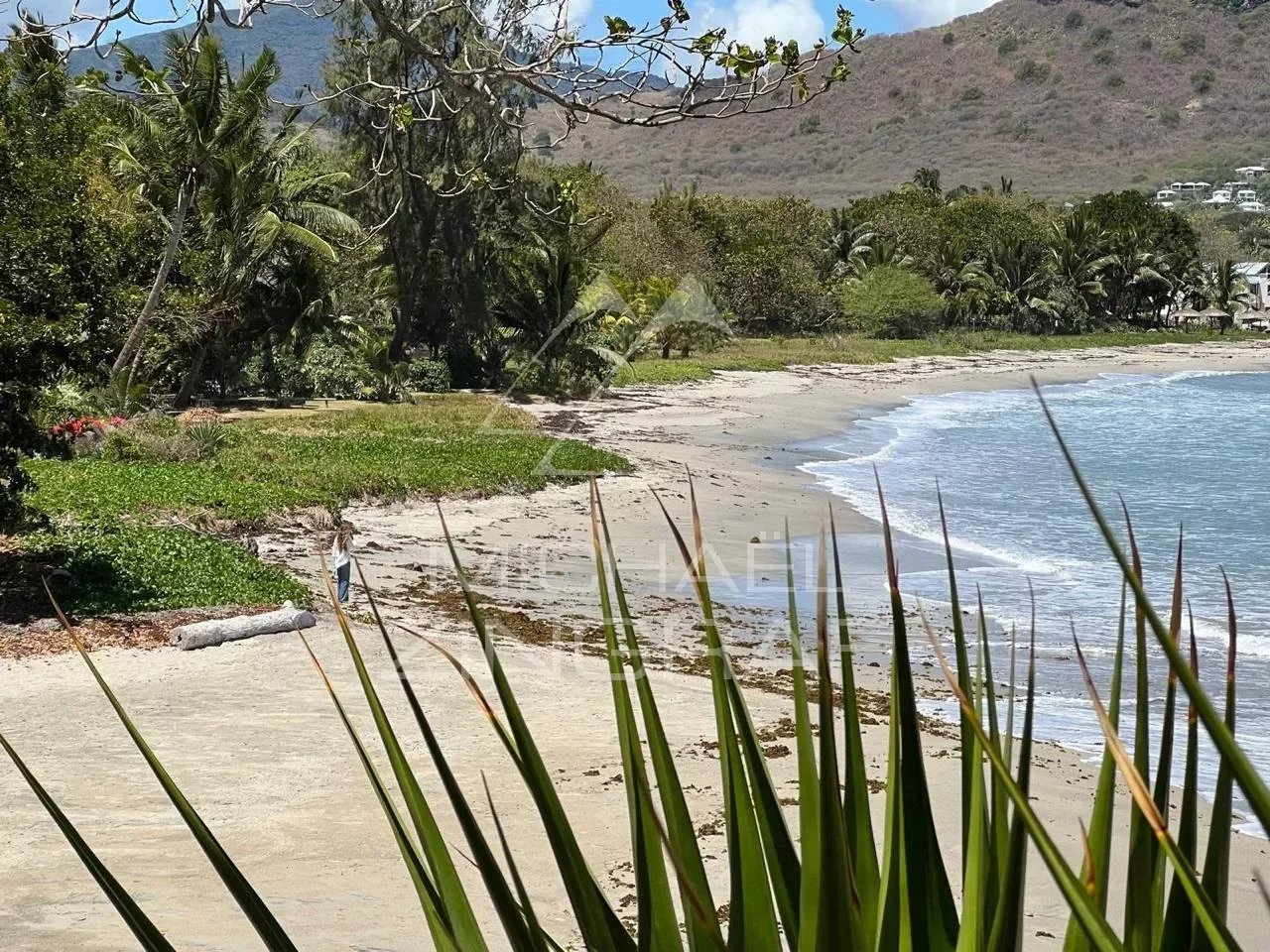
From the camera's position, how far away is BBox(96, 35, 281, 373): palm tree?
22.9m

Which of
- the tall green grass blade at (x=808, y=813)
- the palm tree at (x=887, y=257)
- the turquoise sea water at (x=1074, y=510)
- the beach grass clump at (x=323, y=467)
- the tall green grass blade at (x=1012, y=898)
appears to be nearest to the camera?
the tall green grass blade at (x=1012, y=898)

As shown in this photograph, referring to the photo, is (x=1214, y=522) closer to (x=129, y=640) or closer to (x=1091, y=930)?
(x=129, y=640)

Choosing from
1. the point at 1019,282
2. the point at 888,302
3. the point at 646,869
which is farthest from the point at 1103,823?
the point at 1019,282

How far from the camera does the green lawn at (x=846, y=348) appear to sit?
40000mm

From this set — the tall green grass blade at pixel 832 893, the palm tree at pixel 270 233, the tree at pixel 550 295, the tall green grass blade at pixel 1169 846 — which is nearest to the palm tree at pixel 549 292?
the tree at pixel 550 295

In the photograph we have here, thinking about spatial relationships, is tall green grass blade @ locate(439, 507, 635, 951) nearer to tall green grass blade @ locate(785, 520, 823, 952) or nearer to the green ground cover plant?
tall green grass blade @ locate(785, 520, 823, 952)

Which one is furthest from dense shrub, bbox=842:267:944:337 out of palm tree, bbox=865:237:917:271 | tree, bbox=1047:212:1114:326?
tree, bbox=1047:212:1114:326

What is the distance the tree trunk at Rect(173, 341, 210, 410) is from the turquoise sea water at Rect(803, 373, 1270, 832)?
1037 cm

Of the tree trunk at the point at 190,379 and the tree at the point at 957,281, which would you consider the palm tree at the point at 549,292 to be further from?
the tree at the point at 957,281

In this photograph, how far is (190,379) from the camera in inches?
988

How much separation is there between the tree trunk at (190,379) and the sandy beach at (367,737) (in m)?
9.50

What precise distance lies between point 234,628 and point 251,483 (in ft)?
21.1

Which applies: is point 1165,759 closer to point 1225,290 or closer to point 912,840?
point 912,840

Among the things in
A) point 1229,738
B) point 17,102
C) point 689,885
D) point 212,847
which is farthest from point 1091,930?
point 17,102
